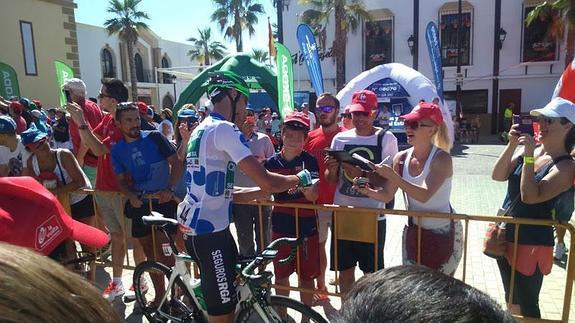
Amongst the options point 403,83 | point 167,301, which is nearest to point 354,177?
point 167,301

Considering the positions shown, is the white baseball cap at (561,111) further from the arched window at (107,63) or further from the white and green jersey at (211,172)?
the arched window at (107,63)

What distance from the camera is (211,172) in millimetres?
2412

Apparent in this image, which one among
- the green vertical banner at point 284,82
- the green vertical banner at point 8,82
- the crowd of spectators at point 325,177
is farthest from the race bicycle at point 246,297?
the green vertical banner at point 8,82

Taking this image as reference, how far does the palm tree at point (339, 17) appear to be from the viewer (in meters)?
24.6

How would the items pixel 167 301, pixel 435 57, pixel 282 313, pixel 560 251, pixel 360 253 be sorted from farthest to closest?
pixel 435 57, pixel 560 251, pixel 360 253, pixel 167 301, pixel 282 313

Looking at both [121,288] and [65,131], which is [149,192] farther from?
[65,131]

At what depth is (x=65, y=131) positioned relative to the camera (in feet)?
21.7

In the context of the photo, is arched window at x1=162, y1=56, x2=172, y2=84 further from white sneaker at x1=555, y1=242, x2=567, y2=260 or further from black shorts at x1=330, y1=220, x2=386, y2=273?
black shorts at x1=330, y1=220, x2=386, y2=273

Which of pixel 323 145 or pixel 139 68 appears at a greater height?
pixel 139 68

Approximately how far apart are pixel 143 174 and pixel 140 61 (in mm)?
34695

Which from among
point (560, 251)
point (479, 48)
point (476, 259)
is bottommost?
point (476, 259)

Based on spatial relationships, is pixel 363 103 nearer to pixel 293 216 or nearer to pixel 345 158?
pixel 345 158

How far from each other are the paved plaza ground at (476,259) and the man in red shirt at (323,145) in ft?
1.69

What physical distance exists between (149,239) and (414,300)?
331 cm
